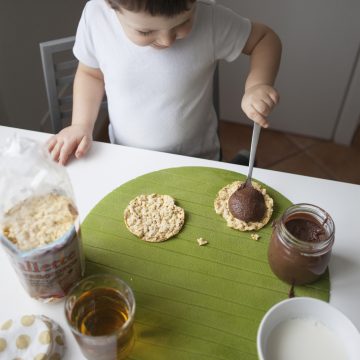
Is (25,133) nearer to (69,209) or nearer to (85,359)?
(69,209)

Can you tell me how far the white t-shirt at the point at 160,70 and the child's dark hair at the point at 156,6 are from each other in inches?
9.8

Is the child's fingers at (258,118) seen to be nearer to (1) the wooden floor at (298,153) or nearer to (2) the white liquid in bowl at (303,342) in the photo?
(2) the white liquid in bowl at (303,342)

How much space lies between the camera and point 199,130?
1.10 m

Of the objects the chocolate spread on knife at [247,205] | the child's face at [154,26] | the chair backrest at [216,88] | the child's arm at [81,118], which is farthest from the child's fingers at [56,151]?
the chair backrest at [216,88]

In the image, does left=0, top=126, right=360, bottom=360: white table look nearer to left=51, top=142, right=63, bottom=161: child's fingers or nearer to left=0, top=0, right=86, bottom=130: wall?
left=51, top=142, right=63, bottom=161: child's fingers

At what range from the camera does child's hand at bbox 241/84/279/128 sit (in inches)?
28.7

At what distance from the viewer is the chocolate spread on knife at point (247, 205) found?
2.43ft

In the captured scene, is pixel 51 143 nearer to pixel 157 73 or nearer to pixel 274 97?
pixel 157 73

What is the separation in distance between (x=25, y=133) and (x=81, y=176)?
22 centimetres

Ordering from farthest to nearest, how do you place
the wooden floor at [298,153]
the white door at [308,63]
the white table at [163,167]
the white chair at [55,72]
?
the wooden floor at [298,153], the white door at [308,63], the white chair at [55,72], the white table at [163,167]

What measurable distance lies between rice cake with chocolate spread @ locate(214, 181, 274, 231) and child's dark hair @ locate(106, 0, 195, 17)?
0.34 metres

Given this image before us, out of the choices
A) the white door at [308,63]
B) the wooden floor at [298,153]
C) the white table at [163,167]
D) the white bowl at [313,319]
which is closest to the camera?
the white bowl at [313,319]

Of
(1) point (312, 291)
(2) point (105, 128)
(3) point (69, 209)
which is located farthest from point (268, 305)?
(2) point (105, 128)

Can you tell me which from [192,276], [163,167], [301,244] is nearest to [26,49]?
[163,167]
